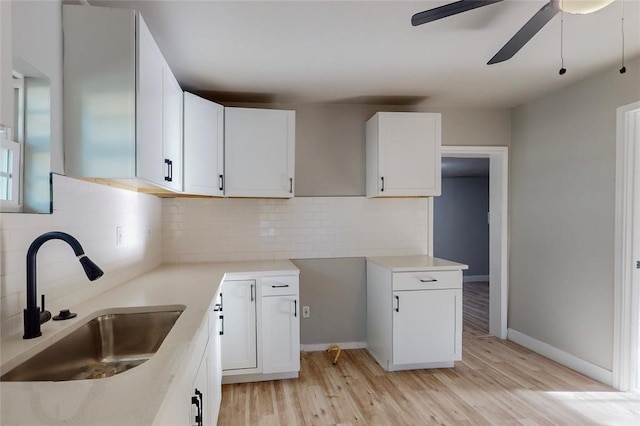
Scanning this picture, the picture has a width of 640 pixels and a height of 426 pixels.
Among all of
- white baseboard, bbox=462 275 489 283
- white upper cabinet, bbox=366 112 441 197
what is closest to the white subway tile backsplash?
white upper cabinet, bbox=366 112 441 197

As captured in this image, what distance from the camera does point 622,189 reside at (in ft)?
8.49

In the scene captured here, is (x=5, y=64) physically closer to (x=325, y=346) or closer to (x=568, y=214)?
(x=325, y=346)

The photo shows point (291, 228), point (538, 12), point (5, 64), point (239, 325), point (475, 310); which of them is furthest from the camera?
point (475, 310)

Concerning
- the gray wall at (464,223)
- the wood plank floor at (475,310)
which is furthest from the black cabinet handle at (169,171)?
the gray wall at (464,223)

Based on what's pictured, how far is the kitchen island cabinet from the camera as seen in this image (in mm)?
2895

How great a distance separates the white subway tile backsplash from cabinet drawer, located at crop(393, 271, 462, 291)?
2.16ft

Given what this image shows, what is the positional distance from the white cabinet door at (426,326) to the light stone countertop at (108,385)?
5.68ft

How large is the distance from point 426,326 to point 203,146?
7.63ft

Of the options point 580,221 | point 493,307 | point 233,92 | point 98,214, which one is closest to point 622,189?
point 580,221

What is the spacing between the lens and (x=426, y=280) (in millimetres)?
2922

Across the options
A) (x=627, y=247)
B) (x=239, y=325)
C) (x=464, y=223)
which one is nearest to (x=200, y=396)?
(x=239, y=325)

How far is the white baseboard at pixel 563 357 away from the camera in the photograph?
8.99ft

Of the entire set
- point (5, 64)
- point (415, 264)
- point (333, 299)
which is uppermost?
point (5, 64)

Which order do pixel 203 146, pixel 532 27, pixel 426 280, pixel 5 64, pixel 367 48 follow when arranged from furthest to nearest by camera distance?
1. pixel 426 280
2. pixel 203 146
3. pixel 367 48
4. pixel 532 27
5. pixel 5 64
